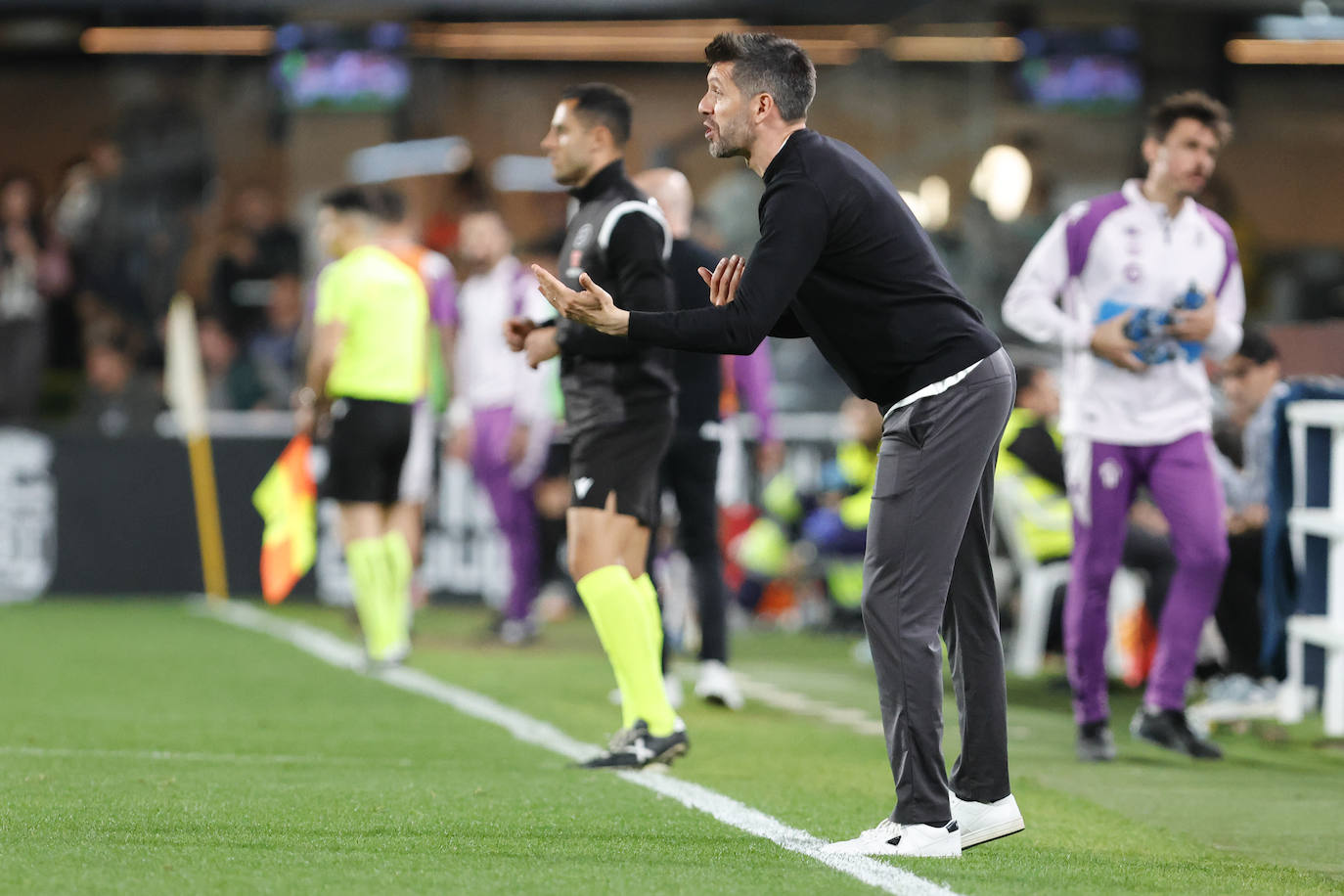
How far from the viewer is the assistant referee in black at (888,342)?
4.76 metres

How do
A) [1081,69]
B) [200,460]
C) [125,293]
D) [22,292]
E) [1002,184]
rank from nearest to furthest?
[200,460], [1002,184], [22,292], [125,293], [1081,69]

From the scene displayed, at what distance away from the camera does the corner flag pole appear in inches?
564

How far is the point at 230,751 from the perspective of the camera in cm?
677

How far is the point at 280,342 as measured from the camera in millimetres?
16109

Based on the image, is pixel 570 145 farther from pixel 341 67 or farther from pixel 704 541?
pixel 341 67

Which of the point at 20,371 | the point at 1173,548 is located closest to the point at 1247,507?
the point at 1173,548

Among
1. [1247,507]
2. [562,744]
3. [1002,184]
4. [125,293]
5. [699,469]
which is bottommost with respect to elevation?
[562,744]

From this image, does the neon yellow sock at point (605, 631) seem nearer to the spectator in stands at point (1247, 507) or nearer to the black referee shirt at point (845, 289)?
the black referee shirt at point (845, 289)

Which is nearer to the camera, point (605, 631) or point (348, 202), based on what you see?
point (605, 631)

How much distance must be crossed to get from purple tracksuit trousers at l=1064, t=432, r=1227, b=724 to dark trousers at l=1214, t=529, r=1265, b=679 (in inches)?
61.1

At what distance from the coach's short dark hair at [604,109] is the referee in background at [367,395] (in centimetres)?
326

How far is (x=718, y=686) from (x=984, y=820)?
12.0 feet

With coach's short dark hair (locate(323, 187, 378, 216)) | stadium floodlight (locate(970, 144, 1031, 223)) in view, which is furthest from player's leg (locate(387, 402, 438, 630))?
stadium floodlight (locate(970, 144, 1031, 223))

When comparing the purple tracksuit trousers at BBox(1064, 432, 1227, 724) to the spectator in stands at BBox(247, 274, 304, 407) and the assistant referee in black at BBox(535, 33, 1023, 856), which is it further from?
the spectator in stands at BBox(247, 274, 304, 407)
